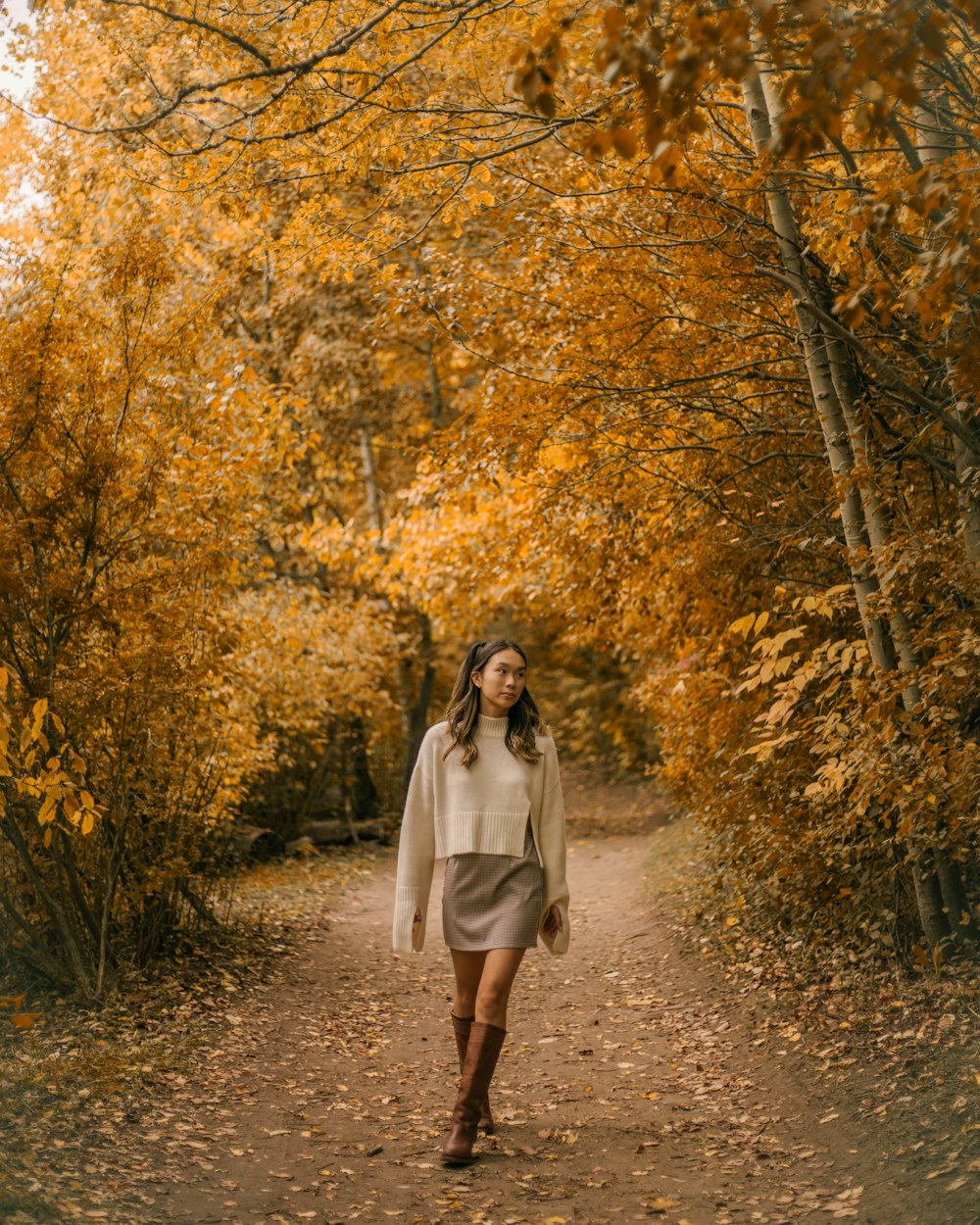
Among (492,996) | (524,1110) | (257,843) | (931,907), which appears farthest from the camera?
(257,843)

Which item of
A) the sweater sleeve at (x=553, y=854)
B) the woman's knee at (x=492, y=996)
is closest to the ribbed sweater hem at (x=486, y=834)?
the sweater sleeve at (x=553, y=854)

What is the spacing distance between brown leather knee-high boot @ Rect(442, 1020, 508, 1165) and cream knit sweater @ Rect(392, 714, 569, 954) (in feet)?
1.45

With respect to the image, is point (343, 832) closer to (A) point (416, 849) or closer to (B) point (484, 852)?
(A) point (416, 849)

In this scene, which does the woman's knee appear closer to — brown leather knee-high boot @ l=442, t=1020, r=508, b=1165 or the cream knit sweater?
brown leather knee-high boot @ l=442, t=1020, r=508, b=1165

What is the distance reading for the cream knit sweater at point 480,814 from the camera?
15.8 ft

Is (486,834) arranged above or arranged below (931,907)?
above

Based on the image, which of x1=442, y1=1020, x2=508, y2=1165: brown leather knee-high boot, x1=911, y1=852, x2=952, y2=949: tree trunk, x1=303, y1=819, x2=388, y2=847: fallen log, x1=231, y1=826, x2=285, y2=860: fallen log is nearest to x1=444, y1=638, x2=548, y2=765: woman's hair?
x1=442, y1=1020, x2=508, y2=1165: brown leather knee-high boot

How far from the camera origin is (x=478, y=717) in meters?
5.02

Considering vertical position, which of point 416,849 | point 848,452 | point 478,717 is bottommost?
point 416,849

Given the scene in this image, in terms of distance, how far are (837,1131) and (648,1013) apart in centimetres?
267

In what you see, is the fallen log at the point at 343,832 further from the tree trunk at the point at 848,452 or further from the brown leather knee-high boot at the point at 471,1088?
the brown leather knee-high boot at the point at 471,1088

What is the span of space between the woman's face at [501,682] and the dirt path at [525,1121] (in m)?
1.82

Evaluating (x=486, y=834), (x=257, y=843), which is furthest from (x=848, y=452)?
(x=257, y=843)

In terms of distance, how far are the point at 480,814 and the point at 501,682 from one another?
55 centimetres
